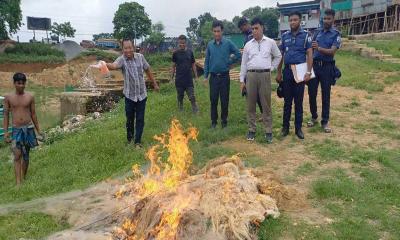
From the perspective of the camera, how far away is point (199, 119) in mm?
9359

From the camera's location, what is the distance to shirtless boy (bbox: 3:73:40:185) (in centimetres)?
720

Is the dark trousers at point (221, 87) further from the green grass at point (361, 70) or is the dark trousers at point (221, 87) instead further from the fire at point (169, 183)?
the green grass at point (361, 70)

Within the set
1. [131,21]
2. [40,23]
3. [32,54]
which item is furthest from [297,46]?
[40,23]

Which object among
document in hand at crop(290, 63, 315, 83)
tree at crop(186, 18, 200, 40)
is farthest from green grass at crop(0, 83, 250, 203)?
tree at crop(186, 18, 200, 40)

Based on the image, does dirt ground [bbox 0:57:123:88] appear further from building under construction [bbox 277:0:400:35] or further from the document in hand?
the document in hand

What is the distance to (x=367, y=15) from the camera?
3194cm

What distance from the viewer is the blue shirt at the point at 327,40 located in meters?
7.73

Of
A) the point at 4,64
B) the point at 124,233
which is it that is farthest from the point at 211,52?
the point at 4,64

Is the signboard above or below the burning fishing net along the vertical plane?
above

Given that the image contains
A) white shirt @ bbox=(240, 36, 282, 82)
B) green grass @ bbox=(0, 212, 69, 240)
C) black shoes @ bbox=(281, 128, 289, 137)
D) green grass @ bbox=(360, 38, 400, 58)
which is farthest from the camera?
green grass @ bbox=(360, 38, 400, 58)

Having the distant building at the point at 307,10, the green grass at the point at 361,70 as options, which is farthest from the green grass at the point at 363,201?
the distant building at the point at 307,10

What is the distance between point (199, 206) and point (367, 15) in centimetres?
3147

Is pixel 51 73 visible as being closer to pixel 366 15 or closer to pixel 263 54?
pixel 366 15

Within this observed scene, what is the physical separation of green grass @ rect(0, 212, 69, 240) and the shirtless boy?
1800mm
